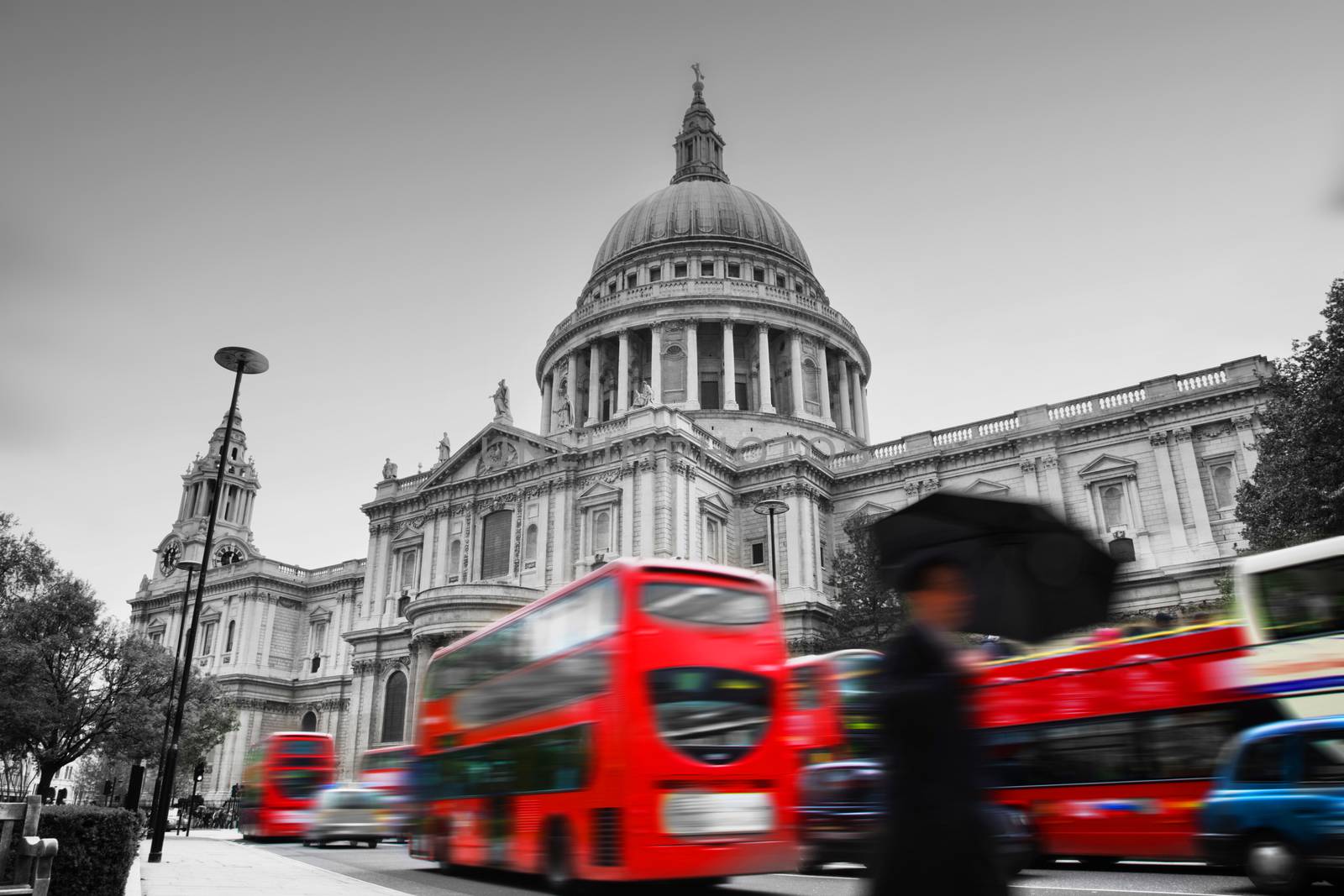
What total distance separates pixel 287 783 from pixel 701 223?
151ft

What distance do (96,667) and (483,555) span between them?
16710 millimetres

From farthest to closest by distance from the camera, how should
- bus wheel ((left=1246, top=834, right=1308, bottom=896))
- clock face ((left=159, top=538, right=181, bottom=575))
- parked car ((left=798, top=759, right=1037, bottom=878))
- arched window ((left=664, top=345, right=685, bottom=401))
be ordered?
clock face ((left=159, top=538, right=181, bottom=575))
arched window ((left=664, top=345, right=685, bottom=401))
parked car ((left=798, top=759, right=1037, bottom=878))
bus wheel ((left=1246, top=834, right=1308, bottom=896))

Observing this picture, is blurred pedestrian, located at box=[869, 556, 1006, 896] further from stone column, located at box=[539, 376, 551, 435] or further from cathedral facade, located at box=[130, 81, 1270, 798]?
stone column, located at box=[539, 376, 551, 435]

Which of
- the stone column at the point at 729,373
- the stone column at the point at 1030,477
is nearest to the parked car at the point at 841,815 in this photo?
the stone column at the point at 1030,477

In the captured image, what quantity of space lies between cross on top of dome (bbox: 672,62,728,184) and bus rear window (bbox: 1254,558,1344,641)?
64835mm

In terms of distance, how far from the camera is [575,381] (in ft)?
Answer: 202

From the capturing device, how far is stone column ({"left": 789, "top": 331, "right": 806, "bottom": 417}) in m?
56.8

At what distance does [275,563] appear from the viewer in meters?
64.9

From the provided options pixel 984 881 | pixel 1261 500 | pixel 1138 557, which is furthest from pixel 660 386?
pixel 984 881

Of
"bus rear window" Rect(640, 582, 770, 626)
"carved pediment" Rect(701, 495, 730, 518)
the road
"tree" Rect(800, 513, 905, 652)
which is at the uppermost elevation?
"carved pediment" Rect(701, 495, 730, 518)

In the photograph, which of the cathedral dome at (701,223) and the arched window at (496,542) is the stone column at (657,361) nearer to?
the cathedral dome at (701,223)

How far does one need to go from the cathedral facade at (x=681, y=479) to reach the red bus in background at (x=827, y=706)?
10.7 meters

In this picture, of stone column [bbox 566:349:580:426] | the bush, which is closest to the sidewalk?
the bush

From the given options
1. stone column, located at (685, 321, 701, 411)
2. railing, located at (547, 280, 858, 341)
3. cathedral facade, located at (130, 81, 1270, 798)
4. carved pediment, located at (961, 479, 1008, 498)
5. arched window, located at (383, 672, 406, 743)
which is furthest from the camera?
railing, located at (547, 280, 858, 341)
